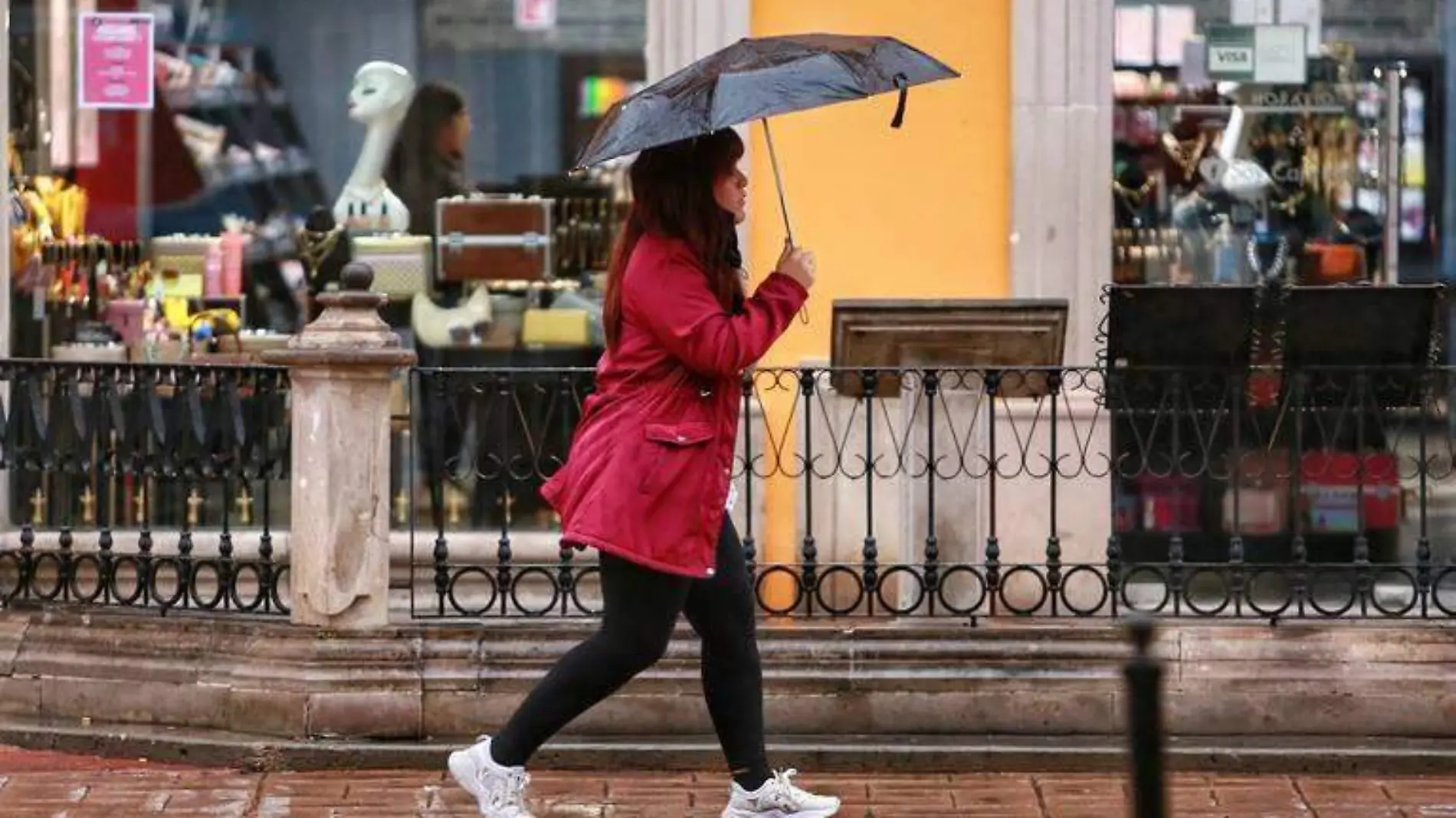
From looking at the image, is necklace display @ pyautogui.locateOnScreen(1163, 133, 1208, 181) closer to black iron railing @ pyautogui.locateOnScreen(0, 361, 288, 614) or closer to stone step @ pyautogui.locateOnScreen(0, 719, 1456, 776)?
stone step @ pyautogui.locateOnScreen(0, 719, 1456, 776)

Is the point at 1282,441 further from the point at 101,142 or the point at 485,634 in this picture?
the point at 101,142

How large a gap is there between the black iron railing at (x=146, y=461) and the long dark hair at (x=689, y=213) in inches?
81.1

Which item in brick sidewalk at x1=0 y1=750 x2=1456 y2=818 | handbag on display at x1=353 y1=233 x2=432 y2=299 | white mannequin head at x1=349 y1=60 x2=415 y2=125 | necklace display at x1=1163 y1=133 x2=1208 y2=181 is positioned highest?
white mannequin head at x1=349 y1=60 x2=415 y2=125

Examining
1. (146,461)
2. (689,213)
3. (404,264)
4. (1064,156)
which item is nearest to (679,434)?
(689,213)

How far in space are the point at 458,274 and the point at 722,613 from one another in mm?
4113

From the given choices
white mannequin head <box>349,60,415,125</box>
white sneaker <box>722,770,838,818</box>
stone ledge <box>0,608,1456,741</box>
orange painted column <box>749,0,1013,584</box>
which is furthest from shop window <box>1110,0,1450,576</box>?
white sneaker <box>722,770,838,818</box>

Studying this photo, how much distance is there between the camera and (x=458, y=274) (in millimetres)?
12055

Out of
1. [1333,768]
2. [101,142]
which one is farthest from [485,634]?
[101,142]

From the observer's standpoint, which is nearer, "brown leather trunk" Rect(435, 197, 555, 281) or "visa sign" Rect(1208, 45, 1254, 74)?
"visa sign" Rect(1208, 45, 1254, 74)

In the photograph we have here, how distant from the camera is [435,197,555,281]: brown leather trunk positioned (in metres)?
12.0

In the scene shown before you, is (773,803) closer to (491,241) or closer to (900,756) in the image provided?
(900,756)

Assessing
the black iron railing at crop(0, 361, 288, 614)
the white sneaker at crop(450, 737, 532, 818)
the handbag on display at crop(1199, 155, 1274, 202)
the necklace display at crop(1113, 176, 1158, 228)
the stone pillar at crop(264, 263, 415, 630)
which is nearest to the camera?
the white sneaker at crop(450, 737, 532, 818)

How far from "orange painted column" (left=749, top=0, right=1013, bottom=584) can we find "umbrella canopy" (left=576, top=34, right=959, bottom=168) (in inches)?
121

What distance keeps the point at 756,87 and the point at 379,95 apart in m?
4.42
